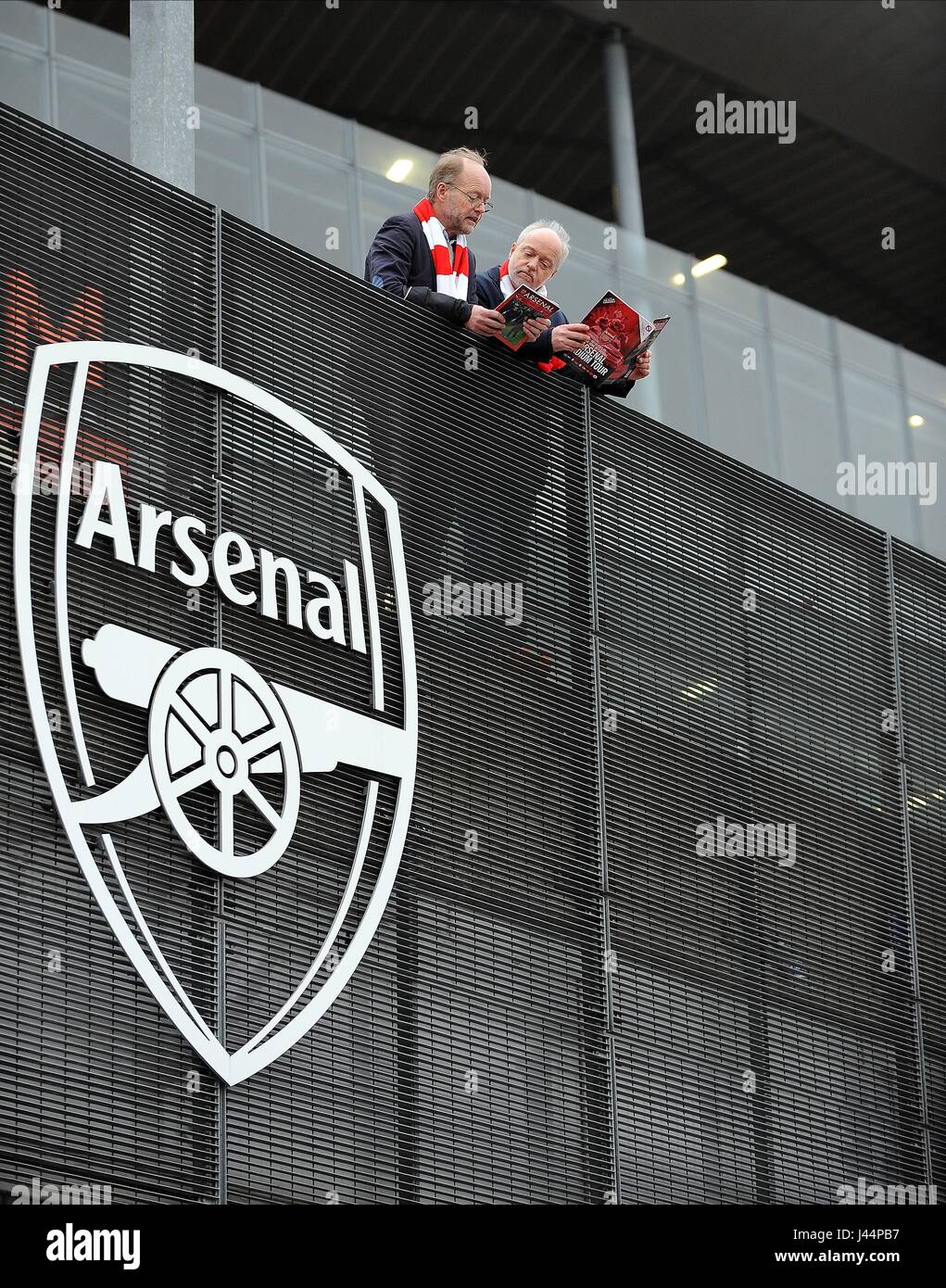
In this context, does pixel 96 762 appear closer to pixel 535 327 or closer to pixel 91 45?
pixel 535 327

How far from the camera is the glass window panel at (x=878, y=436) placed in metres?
24.8

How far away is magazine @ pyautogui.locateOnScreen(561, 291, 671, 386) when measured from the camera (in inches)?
424

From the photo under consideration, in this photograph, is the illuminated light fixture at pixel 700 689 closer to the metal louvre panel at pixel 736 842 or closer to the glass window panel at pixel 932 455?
the metal louvre panel at pixel 736 842

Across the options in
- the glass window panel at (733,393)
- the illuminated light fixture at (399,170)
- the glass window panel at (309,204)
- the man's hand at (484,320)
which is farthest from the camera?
the glass window panel at (733,393)

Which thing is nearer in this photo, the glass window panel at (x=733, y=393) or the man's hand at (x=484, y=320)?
the man's hand at (x=484, y=320)

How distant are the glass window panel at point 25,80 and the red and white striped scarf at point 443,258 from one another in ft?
29.3

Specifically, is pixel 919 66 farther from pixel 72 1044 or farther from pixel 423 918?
pixel 72 1044

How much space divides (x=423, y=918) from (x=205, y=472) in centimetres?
219

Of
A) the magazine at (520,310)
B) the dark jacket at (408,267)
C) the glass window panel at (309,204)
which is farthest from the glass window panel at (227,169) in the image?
the magazine at (520,310)

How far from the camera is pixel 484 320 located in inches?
417

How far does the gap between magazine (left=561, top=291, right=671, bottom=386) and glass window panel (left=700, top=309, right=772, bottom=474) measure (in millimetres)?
11741

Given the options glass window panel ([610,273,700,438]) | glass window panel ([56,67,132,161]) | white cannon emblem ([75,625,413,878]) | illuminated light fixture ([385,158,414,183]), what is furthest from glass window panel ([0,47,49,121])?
white cannon emblem ([75,625,413,878])

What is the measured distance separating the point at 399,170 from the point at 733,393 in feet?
14.7

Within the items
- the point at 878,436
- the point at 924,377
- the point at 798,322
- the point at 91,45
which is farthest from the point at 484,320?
the point at 924,377
